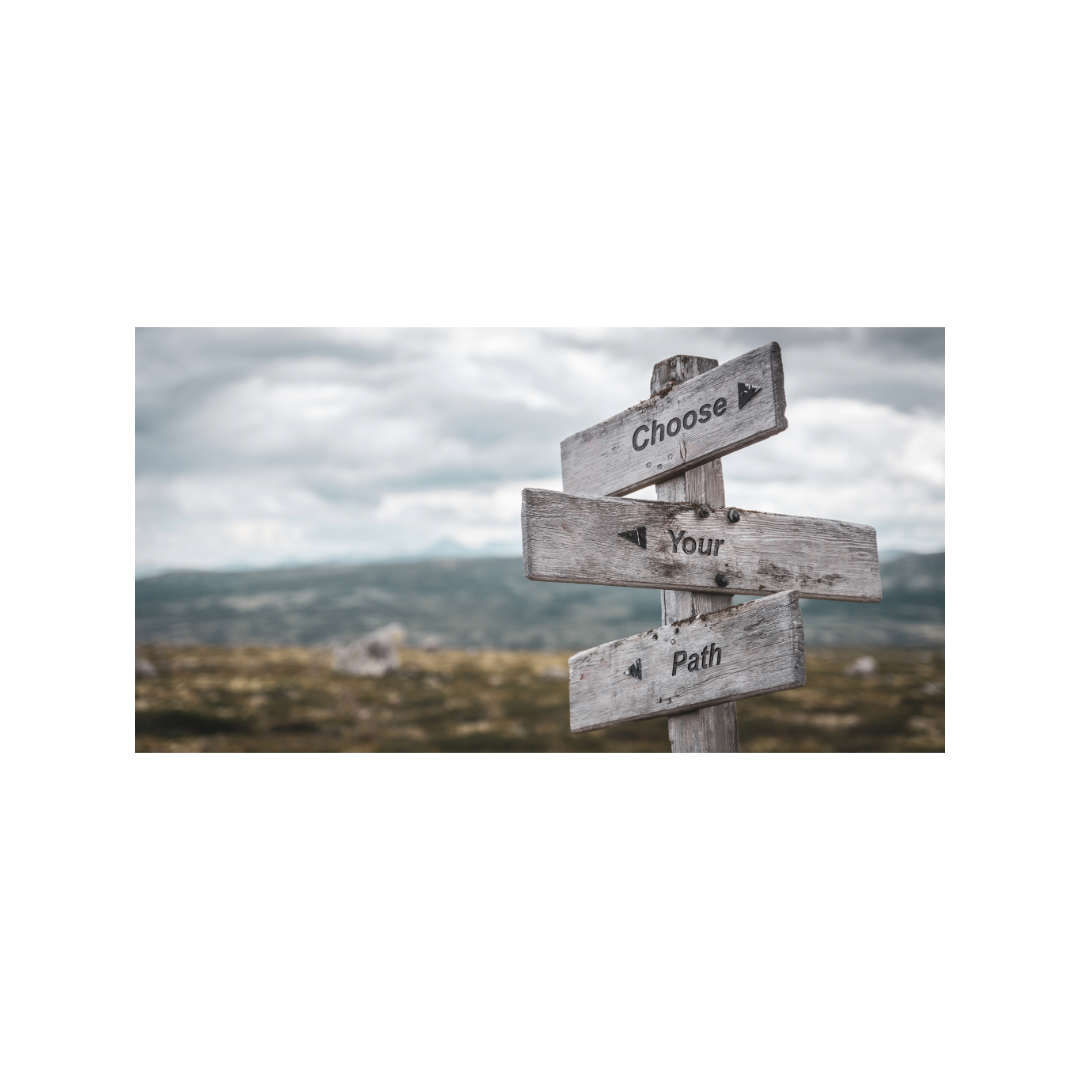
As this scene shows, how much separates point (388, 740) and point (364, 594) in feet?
194

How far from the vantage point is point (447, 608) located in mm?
75375

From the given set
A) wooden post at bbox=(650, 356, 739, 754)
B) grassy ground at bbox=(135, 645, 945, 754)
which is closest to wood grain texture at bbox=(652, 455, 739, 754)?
wooden post at bbox=(650, 356, 739, 754)

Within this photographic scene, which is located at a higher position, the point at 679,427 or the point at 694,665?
the point at 679,427

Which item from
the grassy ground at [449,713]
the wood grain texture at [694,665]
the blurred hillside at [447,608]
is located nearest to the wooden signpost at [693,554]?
the wood grain texture at [694,665]

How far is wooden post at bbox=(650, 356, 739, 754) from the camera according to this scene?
3414 millimetres

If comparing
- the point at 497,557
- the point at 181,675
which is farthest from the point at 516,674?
the point at 497,557

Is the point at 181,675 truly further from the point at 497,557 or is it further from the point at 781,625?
the point at 497,557

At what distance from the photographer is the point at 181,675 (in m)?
20.1

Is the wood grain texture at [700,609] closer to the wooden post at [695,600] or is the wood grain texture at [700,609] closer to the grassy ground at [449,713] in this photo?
the wooden post at [695,600]

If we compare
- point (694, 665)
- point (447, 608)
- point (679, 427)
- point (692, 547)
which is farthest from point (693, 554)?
point (447, 608)

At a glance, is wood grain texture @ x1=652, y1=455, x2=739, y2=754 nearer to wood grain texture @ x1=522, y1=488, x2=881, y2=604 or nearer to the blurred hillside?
wood grain texture @ x1=522, y1=488, x2=881, y2=604

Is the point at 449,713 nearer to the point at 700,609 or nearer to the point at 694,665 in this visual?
the point at 700,609

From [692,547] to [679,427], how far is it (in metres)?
0.58

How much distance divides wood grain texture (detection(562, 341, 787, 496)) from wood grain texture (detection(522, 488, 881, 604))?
0.17 m
